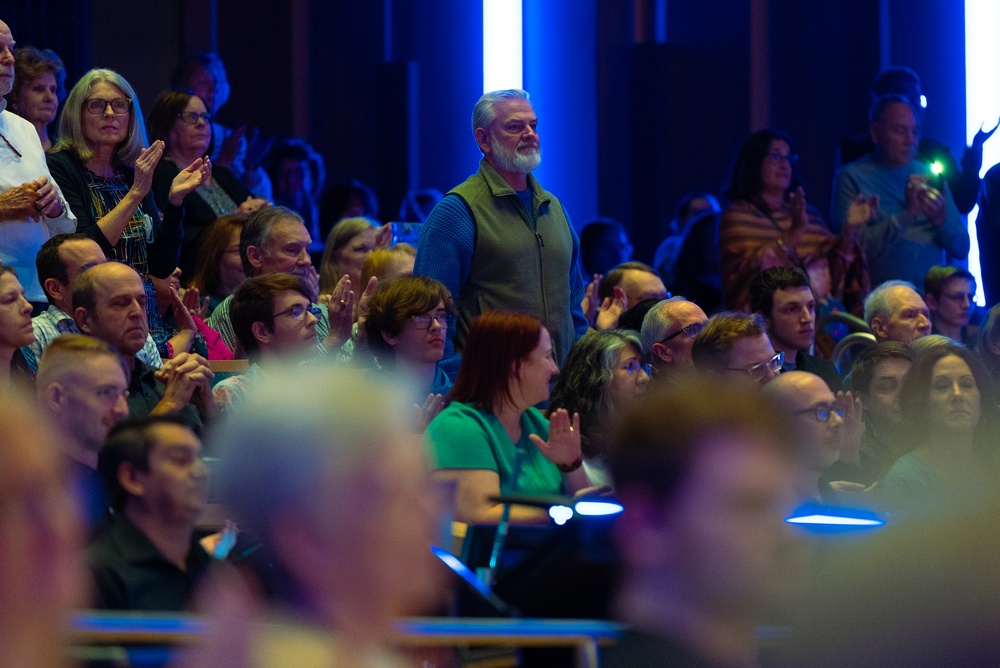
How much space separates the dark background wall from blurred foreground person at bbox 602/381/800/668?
7.00 meters

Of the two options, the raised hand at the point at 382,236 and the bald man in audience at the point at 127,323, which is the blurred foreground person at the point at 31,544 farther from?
the raised hand at the point at 382,236

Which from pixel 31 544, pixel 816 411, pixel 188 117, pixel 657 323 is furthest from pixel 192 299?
pixel 31 544

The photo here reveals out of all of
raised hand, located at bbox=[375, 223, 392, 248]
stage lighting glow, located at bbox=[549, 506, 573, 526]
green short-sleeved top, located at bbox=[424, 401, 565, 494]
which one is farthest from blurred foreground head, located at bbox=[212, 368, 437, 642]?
raised hand, located at bbox=[375, 223, 392, 248]

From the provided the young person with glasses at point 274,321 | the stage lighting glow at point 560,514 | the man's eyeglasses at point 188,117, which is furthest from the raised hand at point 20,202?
the stage lighting glow at point 560,514

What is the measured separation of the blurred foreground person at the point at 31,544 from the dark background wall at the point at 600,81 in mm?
7169

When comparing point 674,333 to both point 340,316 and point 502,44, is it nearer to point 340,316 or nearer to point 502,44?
point 340,316

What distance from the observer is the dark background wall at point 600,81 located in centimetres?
824

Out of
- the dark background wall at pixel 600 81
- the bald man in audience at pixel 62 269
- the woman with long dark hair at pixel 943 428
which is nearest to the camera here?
the woman with long dark hair at pixel 943 428

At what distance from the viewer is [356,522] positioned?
1227 millimetres

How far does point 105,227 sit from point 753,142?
9.68ft

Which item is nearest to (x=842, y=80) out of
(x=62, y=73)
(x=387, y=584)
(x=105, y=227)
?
(x=62, y=73)

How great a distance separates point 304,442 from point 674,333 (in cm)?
350

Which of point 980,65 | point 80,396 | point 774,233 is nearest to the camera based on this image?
point 80,396

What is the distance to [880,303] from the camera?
5461 millimetres
